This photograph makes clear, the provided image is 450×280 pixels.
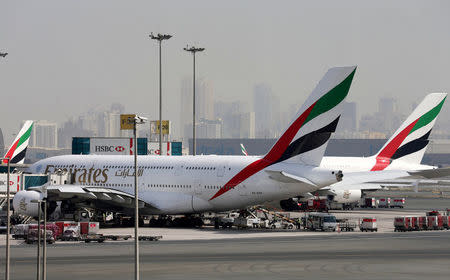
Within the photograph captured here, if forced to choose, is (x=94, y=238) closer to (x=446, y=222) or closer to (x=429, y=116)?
(x=446, y=222)

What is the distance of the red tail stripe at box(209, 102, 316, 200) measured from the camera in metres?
73.2

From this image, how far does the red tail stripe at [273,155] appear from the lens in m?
73.2

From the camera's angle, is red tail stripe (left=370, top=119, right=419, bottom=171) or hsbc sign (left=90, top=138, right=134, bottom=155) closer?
red tail stripe (left=370, top=119, right=419, bottom=171)

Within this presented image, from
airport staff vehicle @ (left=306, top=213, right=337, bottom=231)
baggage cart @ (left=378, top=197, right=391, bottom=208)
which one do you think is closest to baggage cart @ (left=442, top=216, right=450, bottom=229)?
airport staff vehicle @ (left=306, top=213, right=337, bottom=231)

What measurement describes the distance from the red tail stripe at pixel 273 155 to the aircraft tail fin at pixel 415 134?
119ft

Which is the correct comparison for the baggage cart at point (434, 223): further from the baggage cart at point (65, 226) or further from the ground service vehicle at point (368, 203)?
the ground service vehicle at point (368, 203)

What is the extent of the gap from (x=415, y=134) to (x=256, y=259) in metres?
59.0

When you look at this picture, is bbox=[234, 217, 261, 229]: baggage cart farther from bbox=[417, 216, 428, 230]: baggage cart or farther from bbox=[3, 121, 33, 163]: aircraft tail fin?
bbox=[3, 121, 33, 163]: aircraft tail fin

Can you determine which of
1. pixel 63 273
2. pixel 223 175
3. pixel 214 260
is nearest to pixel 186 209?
pixel 223 175

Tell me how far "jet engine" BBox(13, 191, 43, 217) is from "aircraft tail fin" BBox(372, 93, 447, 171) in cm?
4632

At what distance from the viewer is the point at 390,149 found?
108938 mm

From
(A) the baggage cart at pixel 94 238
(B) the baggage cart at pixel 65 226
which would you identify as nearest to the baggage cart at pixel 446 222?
(A) the baggage cart at pixel 94 238

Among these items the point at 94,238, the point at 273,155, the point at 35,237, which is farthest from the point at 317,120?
the point at 35,237

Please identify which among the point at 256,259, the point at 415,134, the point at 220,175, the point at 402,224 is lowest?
the point at 256,259
